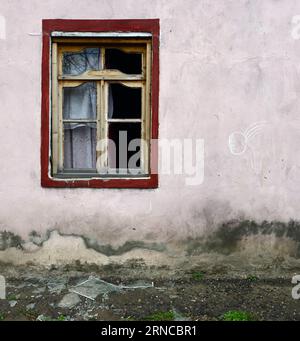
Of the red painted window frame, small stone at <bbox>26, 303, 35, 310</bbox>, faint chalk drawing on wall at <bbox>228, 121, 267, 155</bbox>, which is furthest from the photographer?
faint chalk drawing on wall at <bbox>228, 121, 267, 155</bbox>

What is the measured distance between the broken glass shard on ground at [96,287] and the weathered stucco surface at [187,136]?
278mm

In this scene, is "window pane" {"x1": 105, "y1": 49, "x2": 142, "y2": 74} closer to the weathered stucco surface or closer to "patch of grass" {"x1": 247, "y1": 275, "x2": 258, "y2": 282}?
the weathered stucco surface

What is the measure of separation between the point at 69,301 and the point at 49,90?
2154 millimetres

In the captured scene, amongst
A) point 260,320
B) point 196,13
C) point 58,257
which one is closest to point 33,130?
point 58,257

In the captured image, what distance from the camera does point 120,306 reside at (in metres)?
4.16

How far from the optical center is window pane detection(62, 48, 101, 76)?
495cm

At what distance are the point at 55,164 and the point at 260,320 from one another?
8.54 ft

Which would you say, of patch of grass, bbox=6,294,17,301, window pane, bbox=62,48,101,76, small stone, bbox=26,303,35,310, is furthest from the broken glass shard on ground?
window pane, bbox=62,48,101,76

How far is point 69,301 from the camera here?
4.25m

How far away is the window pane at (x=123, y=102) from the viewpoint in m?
4.98

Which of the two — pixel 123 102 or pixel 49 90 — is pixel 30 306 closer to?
pixel 49 90

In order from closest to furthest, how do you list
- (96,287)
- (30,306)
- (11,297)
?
(30,306) → (11,297) → (96,287)

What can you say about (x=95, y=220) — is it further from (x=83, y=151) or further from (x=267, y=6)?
(x=267, y=6)

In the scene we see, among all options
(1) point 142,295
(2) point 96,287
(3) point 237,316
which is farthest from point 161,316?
(2) point 96,287
